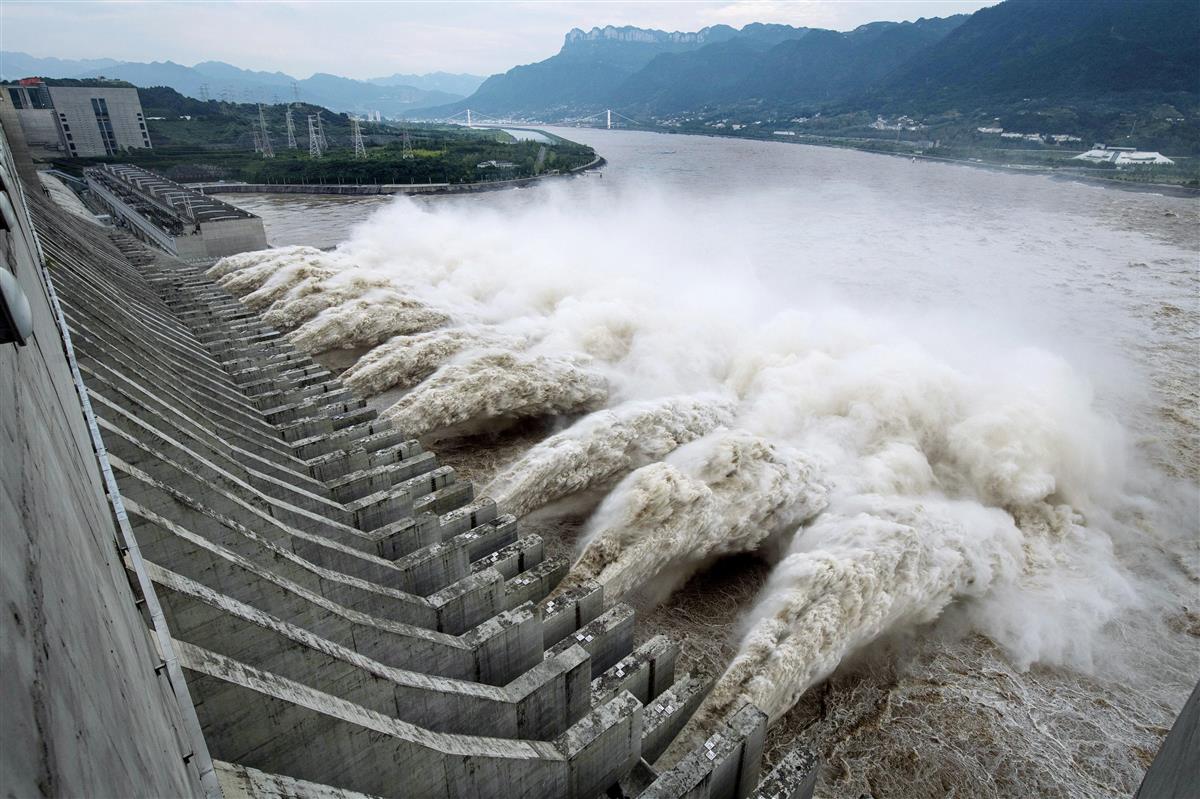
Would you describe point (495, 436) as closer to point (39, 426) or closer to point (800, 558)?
point (800, 558)

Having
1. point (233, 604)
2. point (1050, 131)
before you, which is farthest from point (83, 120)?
point (1050, 131)

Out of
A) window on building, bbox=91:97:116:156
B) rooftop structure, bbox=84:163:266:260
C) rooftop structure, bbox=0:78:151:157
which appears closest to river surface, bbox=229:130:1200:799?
rooftop structure, bbox=84:163:266:260

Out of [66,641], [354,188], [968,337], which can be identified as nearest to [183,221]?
[354,188]

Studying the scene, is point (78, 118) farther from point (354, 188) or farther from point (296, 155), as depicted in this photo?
point (354, 188)

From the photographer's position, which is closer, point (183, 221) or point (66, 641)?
point (66, 641)

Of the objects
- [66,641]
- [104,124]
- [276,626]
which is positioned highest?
[104,124]

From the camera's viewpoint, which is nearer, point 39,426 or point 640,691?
point 39,426
